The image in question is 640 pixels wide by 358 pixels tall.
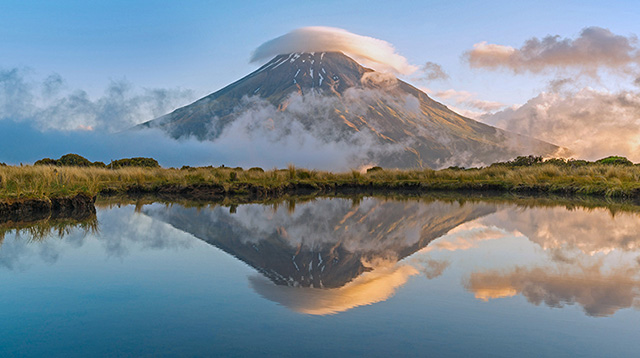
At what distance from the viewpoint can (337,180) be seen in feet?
63.5

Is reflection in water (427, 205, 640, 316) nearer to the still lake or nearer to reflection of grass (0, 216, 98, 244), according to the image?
the still lake

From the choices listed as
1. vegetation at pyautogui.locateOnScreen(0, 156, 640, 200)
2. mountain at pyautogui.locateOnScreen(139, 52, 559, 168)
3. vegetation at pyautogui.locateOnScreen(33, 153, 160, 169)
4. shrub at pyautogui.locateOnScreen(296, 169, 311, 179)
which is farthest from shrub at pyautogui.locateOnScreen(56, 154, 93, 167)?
mountain at pyautogui.locateOnScreen(139, 52, 559, 168)

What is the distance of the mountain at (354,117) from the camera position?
338 feet

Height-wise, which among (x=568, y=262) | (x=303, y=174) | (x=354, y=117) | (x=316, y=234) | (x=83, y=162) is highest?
(x=354, y=117)

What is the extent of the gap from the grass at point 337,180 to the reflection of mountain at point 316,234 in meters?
3.21

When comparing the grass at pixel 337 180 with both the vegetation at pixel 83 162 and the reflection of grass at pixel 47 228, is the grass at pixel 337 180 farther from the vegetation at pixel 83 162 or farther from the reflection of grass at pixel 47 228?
the vegetation at pixel 83 162

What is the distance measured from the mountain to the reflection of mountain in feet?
299

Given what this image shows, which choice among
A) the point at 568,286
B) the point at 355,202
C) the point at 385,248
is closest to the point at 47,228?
the point at 385,248

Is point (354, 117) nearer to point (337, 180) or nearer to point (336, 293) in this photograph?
point (337, 180)

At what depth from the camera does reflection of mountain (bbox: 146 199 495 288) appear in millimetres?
3886

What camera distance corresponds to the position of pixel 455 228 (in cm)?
648

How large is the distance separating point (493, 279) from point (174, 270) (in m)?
2.51

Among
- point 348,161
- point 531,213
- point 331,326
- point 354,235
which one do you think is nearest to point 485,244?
point 354,235

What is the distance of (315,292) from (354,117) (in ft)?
348
